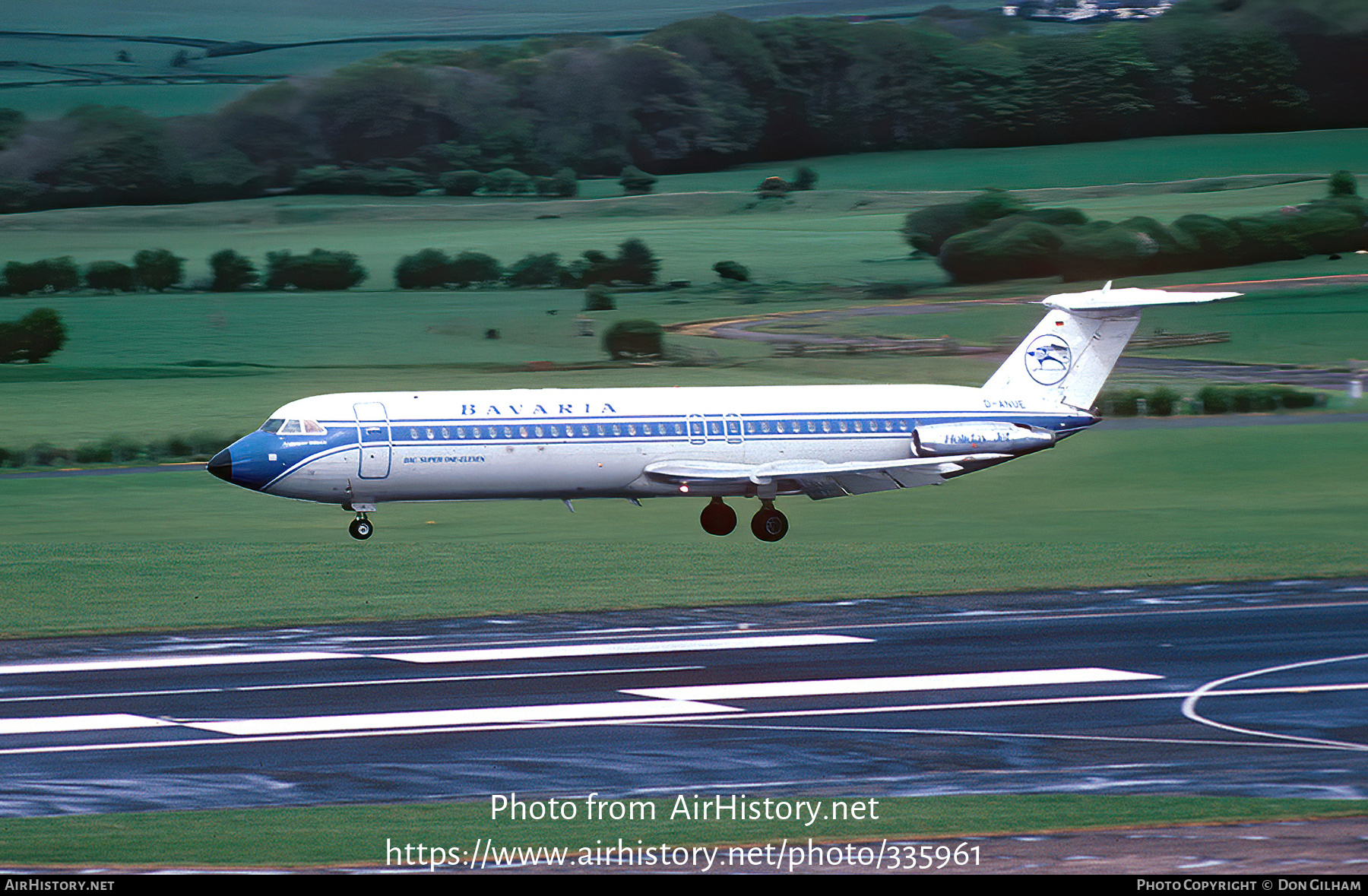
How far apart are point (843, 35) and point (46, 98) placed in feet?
143

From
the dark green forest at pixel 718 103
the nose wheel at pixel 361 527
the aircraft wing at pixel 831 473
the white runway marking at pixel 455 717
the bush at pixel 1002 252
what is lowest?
the white runway marking at pixel 455 717

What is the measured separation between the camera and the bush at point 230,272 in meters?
81.5

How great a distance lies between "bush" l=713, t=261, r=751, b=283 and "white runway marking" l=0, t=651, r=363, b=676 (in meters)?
55.2

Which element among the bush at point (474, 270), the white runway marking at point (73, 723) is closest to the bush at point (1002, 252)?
the bush at point (474, 270)

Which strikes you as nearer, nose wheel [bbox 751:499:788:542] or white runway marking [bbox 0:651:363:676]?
white runway marking [bbox 0:651:363:676]

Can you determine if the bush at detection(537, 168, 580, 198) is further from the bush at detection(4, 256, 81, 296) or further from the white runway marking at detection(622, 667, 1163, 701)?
the white runway marking at detection(622, 667, 1163, 701)

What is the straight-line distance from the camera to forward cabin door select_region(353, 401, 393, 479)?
40188 mm

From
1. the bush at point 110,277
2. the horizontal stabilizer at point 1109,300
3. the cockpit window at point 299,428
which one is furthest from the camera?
the bush at point 110,277

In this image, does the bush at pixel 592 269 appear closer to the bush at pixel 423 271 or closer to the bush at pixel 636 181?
the bush at pixel 423 271

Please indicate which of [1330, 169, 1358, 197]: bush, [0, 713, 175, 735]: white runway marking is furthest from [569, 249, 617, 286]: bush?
[0, 713, 175, 735]: white runway marking

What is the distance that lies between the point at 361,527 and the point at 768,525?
33.2 feet

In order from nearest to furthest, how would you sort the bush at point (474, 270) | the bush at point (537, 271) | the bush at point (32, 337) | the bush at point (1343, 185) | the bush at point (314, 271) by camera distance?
the bush at point (32, 337) < the bush at point (537, 271) < the bush at point (474, 270) < the bush at point (314, 271) < the bush at point (1343, 185)

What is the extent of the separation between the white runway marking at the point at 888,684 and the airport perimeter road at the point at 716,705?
0.22 feet

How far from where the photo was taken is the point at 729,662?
28.1 meters
